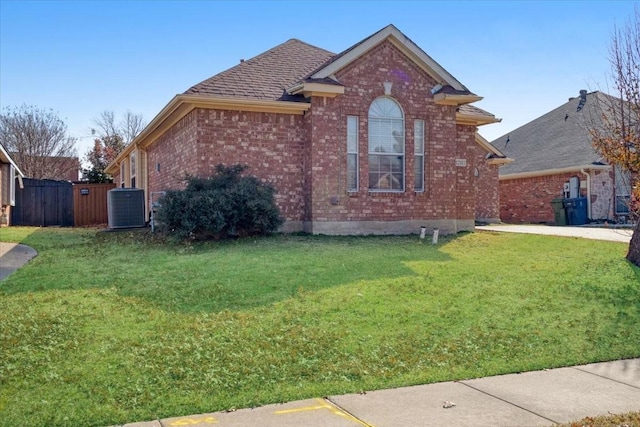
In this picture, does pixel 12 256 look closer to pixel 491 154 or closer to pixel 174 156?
pixel 174 156

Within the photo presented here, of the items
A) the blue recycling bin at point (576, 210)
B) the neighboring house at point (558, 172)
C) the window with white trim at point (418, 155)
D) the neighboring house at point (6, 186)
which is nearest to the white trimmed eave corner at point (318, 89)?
the window with white trim at point (418, 155)

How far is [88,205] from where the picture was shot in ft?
85.9

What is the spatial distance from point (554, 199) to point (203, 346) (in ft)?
74.7

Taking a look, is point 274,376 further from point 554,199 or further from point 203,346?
point 554,199

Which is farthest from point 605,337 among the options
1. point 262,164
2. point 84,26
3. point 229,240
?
point 84,26

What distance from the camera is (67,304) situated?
6898 millimetres

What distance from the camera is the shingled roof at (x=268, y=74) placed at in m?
14.3

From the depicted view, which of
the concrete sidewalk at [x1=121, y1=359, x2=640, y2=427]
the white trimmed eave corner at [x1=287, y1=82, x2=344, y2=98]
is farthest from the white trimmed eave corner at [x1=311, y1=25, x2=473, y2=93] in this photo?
the concrete sidewalk at [x1=121, y1=359, x2=640, y2=427]

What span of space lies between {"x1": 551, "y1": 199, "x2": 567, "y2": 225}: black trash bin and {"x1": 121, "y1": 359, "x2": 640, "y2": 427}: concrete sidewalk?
20.2 meters

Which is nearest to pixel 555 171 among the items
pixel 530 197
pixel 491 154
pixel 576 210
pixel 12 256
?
pixel 530 197

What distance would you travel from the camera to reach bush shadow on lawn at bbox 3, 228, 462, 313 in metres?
7.62

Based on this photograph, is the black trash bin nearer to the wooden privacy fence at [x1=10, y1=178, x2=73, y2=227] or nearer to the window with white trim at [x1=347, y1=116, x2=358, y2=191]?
the window with white trim at [x1=347, y1=116, x2=358, y2=191]

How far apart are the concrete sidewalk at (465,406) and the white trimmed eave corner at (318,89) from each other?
33.5 feet

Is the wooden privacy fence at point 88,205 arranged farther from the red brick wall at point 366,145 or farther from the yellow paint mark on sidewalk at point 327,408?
the yellow paint mark on sidewalk at point 327,408
